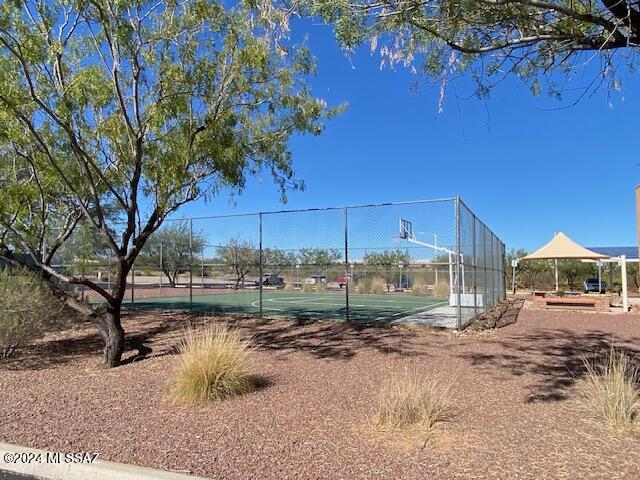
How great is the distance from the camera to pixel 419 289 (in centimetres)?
2795

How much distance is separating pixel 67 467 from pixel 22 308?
17.8 ft

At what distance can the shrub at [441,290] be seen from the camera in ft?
90.2

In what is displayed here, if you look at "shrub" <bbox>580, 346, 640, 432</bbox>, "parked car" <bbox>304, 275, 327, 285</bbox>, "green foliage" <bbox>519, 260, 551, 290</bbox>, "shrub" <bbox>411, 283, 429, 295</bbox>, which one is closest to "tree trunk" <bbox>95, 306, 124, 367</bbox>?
"shrub" <bbox>580, 346, 640, 432</bbox>

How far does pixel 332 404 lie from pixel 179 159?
5115mm

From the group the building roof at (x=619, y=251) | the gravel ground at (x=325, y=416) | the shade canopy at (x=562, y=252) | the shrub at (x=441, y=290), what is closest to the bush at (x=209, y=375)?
the gravel ground at (x=325, y=416)

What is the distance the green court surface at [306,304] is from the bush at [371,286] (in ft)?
1.41

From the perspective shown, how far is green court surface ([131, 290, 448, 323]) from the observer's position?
15891 mm

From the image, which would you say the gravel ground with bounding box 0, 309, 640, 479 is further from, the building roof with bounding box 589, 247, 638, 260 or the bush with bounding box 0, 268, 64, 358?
the building roof with bounding box 589, 247, 638, 260

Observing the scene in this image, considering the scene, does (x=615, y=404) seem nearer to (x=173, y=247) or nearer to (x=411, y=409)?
(x=411, y=409)

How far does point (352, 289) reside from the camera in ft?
93.1

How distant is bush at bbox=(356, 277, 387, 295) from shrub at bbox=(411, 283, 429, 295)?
1512 millimetres

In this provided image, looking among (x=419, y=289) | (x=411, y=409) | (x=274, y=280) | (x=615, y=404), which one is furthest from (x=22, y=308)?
(x=419, y=289)

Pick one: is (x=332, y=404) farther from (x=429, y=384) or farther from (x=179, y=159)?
(x=179, y=159)

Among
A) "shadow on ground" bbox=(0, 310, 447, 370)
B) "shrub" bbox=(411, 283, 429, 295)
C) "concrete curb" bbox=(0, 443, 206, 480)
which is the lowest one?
"concrete curb" bbox=(0, 443, 206, 480)
